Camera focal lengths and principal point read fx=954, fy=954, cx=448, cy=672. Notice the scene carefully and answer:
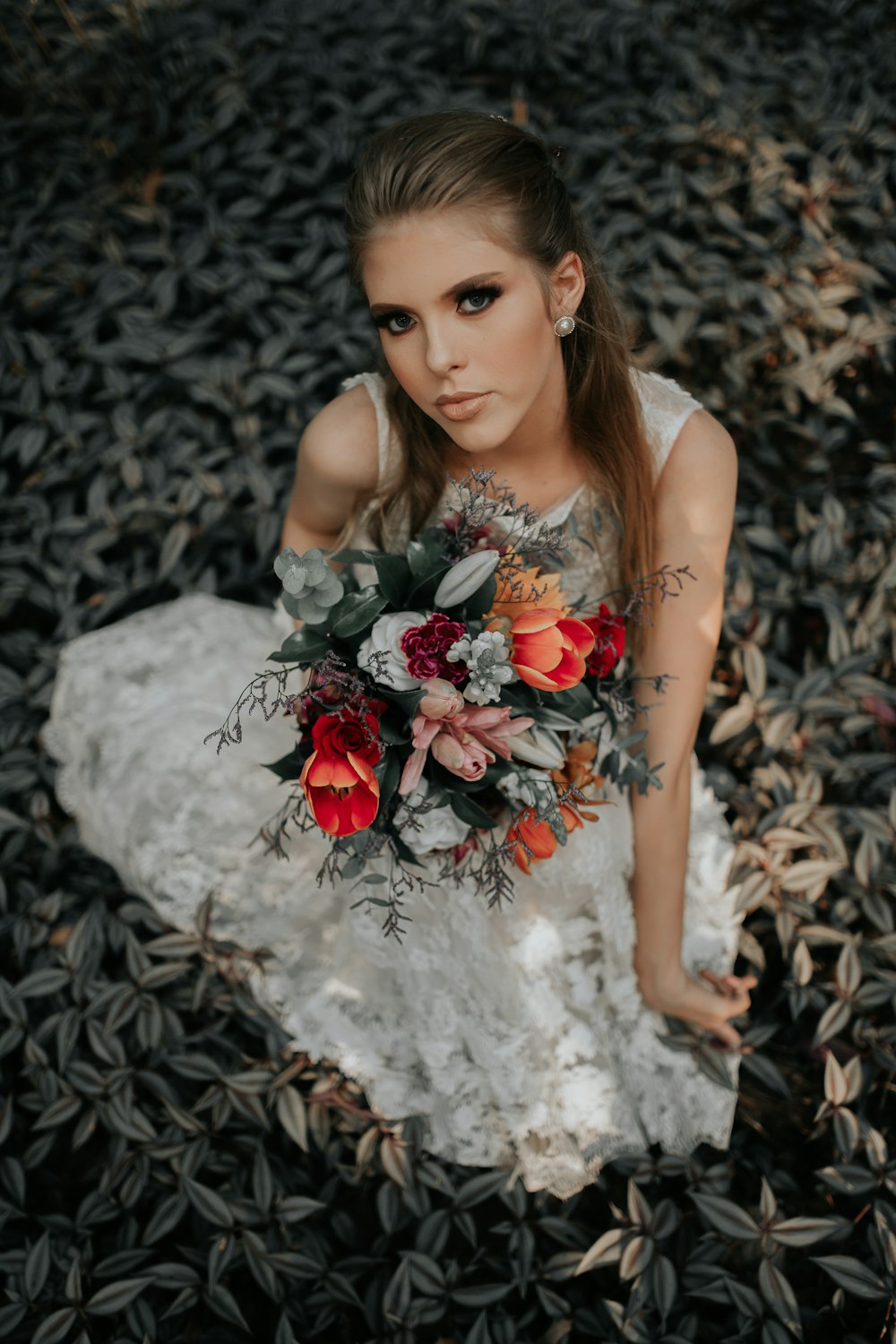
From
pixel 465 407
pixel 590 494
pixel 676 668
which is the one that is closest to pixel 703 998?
pixel 676 668

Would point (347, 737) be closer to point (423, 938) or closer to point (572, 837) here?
point (572, 837)

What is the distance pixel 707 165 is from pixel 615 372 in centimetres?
203

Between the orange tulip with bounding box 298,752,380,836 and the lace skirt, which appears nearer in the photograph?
Result: the orange tulip with bounding box 298,752,380,836

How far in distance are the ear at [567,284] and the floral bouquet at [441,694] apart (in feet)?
1.20

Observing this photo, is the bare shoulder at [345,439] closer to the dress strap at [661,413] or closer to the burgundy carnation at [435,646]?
the dress strap at [661,413]

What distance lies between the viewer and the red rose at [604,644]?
1492 millimetres

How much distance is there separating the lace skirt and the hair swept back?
55cm

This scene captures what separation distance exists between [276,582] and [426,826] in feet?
Answer: 5.35

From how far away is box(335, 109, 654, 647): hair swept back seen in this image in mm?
1357

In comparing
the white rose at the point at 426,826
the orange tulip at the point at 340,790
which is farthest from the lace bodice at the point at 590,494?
the orange tulip at the point at 340,790

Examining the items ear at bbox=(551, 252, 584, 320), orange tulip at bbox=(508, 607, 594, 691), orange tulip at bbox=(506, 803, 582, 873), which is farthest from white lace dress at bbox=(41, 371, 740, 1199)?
orange tulip at bbox=(508, 607, 594, 691)

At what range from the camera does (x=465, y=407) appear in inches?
56.2

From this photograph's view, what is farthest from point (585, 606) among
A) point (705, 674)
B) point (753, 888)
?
point (753, 888)

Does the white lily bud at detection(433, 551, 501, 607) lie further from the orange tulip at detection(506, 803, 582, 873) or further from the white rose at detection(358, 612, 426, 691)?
the orange tulip at detection(506, 803, 582, 873)
